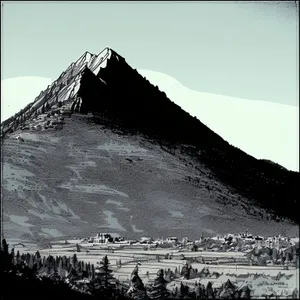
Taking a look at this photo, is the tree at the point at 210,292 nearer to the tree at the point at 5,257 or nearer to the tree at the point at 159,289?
the tree at the point at 159,289

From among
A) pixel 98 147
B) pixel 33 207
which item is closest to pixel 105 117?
pixel 98 147

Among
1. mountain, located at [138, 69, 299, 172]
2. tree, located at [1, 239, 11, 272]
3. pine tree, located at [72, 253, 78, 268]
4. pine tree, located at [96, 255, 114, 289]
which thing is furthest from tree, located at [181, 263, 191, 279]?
tree, located at [1, 239, 11, 272]

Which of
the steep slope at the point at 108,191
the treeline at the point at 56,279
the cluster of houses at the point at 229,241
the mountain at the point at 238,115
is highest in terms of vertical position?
the mountain at the point at 238,115

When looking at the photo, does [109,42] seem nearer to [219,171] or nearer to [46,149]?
[46,149]

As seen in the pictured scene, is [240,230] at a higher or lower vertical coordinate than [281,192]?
lower

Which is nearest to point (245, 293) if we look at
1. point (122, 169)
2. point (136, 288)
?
point (136, 288)

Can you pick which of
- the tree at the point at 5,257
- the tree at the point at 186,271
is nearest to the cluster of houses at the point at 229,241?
the tree at the point at 186,271

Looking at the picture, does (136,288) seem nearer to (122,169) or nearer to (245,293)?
(245,293)
